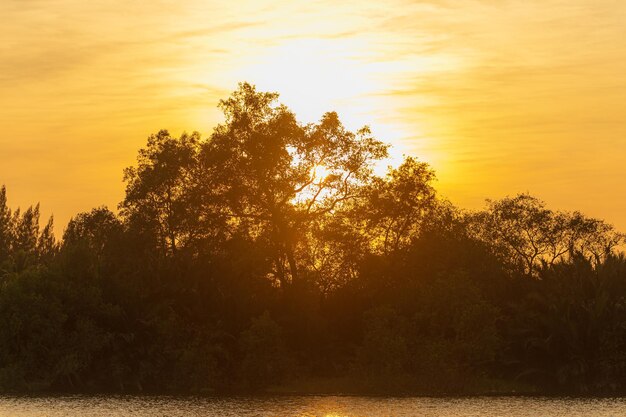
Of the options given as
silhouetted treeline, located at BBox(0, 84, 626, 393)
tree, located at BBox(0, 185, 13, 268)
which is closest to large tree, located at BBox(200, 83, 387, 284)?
silhouetted treeline, located at BBox(0, 84, 626, 393)

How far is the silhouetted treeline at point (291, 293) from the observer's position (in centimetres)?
7331

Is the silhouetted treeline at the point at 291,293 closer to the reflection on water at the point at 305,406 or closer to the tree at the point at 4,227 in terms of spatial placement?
the reflection on water at the point at 305,406

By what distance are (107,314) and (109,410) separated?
17744mm

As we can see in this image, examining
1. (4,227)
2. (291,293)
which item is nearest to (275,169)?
(291,293)

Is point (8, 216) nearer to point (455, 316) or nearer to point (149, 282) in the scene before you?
A: point (149, 282)

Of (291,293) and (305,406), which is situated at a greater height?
(291,293)

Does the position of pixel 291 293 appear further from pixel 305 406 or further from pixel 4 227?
pixel 4 227

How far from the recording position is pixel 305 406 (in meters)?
62.9

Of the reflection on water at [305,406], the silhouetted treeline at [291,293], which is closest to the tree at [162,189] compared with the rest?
the silhouetted treeline at [291,293]

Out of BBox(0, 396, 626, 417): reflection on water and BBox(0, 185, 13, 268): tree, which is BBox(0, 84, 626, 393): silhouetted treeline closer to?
BBox(0, 396, 626, 417): reflection on water

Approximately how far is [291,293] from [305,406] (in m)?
20.5

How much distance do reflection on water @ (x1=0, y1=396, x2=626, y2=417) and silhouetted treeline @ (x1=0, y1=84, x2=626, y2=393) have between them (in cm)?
664

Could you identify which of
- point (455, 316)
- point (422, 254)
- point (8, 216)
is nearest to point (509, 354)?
point (455, 316)

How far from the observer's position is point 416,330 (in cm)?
7600
